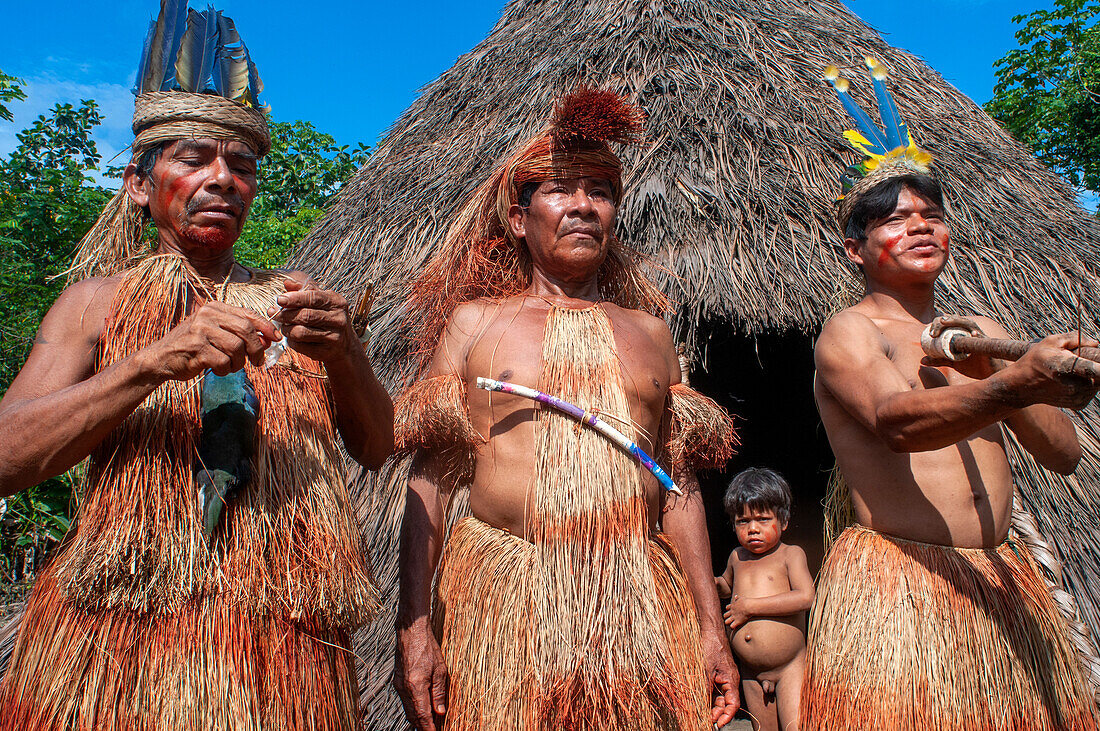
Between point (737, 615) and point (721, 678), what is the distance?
149 centimetres

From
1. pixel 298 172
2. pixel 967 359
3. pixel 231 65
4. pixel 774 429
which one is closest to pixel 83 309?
pixel 231 65

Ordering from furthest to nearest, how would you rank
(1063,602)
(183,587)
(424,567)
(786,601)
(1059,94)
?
(1059,94)
(786,601)
(1063,602)
(424,567)
(183,587)

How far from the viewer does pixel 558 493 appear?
174 cm

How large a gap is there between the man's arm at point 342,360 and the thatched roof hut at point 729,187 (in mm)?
1322

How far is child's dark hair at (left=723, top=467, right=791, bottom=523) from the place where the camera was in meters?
3.37

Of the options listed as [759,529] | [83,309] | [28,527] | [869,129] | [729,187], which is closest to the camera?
[83,309]

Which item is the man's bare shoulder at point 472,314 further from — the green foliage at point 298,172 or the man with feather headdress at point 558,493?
the green foliage at point 298,172

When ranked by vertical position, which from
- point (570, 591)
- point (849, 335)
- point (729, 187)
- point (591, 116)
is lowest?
point (570, 591)

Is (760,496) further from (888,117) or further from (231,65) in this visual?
(231,65)

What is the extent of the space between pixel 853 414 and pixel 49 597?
5.67 ft

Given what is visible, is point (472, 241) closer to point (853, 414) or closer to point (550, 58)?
point (853, 414)

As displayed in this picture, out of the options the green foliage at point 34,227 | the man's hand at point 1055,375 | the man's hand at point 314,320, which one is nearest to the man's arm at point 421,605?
the man's hand at point 314,320

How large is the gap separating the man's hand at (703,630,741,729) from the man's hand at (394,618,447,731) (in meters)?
0.61

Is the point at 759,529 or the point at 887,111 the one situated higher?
the point at 887,111
